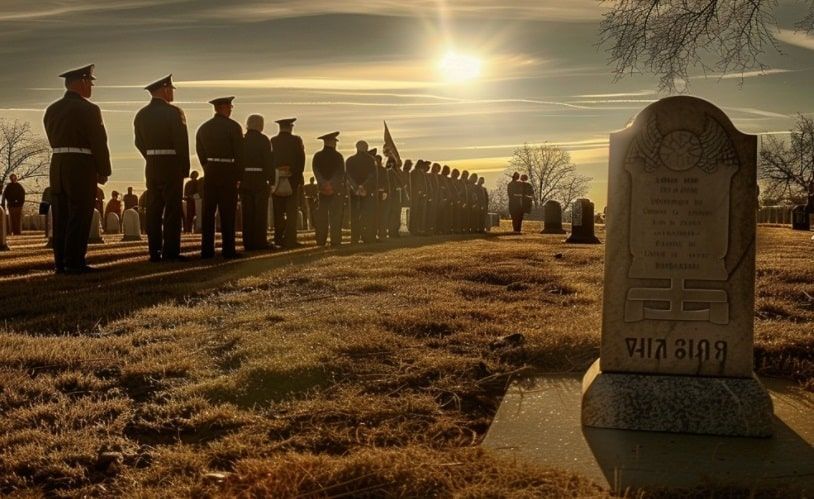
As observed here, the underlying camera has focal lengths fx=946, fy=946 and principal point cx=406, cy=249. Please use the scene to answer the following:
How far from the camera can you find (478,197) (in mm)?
33906

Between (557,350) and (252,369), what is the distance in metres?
2.29

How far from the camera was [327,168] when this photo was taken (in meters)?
18.6

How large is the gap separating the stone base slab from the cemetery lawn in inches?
26.1

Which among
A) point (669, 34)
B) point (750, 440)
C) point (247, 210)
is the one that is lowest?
point (750, 440)

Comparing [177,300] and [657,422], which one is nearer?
[657,422]

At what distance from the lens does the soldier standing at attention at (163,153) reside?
1395 cm

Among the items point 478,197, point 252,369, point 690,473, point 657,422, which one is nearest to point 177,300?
point 252,369

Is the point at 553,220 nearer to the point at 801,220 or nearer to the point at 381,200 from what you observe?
the point at 381,200

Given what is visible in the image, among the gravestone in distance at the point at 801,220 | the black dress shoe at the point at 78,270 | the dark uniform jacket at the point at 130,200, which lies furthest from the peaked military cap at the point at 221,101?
the gravestone in distance at the point at 801,220

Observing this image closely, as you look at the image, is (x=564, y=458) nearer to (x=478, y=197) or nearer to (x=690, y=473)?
(x=690, y=473)

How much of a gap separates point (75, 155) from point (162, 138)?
2.01 m

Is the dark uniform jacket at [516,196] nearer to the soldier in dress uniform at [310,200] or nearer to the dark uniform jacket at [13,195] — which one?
the soldier in dress uniform at [310,200]

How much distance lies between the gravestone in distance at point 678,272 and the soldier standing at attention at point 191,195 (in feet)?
90.2

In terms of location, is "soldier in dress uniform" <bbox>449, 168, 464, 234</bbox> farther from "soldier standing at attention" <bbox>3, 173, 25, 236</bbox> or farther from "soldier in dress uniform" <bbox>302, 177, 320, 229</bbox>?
"soldier standing at attention" <bbox>3, 173, 25, 236</bbox>
